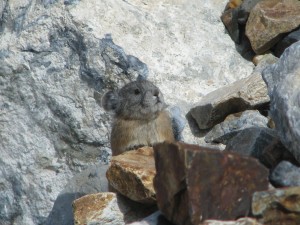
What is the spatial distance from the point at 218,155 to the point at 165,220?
3.29 feet

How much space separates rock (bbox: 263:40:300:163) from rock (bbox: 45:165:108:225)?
8.49ft

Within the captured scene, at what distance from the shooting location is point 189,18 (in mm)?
11672

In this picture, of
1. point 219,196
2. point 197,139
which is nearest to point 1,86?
point 197,139

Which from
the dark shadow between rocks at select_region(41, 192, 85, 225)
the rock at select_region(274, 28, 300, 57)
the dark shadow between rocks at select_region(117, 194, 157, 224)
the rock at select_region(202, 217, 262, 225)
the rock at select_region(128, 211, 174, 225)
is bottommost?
the dark shadow between rocks at select_region(41, 192, 85, 225)

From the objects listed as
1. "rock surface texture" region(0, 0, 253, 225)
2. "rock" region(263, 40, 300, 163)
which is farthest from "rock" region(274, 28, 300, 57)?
"rock" region(263, 40, 300, 163)

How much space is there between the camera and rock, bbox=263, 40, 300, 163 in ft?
24.8

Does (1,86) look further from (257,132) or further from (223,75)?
(257,132)

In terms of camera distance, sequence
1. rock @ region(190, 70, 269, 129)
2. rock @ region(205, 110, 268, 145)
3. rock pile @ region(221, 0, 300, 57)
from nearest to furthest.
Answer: rock @ region(205, 110, 268, 145) → rock @ region(190, 70, 269, 129) → rock pile @ region(221, 0, 300, 57)

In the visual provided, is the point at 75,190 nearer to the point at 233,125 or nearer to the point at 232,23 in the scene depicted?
the point at 233,125

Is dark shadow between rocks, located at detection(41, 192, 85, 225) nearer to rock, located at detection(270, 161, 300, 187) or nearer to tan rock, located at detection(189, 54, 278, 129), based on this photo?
tan rock, located at detection(189, 54, 278, 129)

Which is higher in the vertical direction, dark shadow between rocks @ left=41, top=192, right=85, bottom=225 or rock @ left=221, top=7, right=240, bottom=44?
rock @ left=221, top=7, right=240, bottom=44

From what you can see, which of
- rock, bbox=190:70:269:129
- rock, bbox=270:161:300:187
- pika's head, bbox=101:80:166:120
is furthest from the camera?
pika's head, bbox=101:80:166:120

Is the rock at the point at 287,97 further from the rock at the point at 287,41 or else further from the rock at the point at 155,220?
the rock at the point at 287,41

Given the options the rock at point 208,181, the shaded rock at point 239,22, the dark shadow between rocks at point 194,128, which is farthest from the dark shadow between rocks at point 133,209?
the shaded rock at point 239,22
